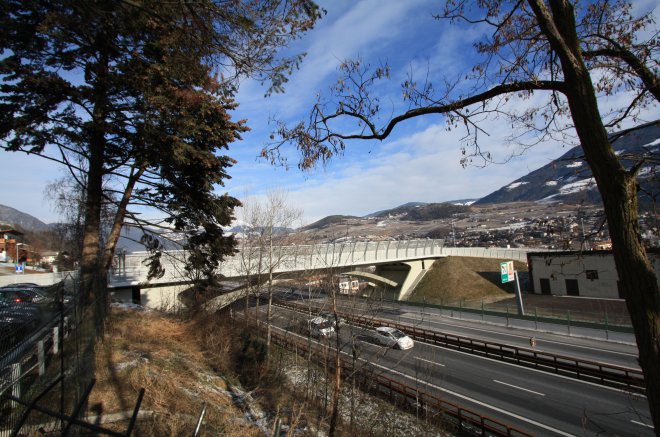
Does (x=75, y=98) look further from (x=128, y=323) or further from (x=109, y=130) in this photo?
(x=128, y=323)

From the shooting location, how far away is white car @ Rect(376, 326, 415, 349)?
22.5 meters

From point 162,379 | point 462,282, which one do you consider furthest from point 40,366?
point 462,282

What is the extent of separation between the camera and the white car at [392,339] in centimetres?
2255

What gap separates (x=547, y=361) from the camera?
722 inches

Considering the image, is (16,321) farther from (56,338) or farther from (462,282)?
(462,282)

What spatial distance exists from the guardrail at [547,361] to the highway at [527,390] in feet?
1.59

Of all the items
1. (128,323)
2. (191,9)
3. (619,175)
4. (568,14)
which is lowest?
(128,323)

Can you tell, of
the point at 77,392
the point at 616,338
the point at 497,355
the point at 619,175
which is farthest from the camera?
the point at 616,338

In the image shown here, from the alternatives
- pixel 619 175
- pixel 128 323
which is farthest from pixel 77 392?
pixel 128 323

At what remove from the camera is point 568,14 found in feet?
11.0

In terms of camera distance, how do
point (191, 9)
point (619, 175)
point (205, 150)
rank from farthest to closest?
point (205, 150), point (191, 9), point (619, 175)

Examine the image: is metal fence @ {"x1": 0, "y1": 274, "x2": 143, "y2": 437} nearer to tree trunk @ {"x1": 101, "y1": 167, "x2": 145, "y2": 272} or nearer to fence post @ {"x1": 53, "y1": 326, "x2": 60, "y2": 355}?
fence post @ {"x1": 53, "y1": 326, "x2": 60, "y2": 355}

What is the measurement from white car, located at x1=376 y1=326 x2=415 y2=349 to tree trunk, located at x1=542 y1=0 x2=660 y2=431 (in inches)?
811

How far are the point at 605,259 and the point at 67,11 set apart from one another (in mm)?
38417
